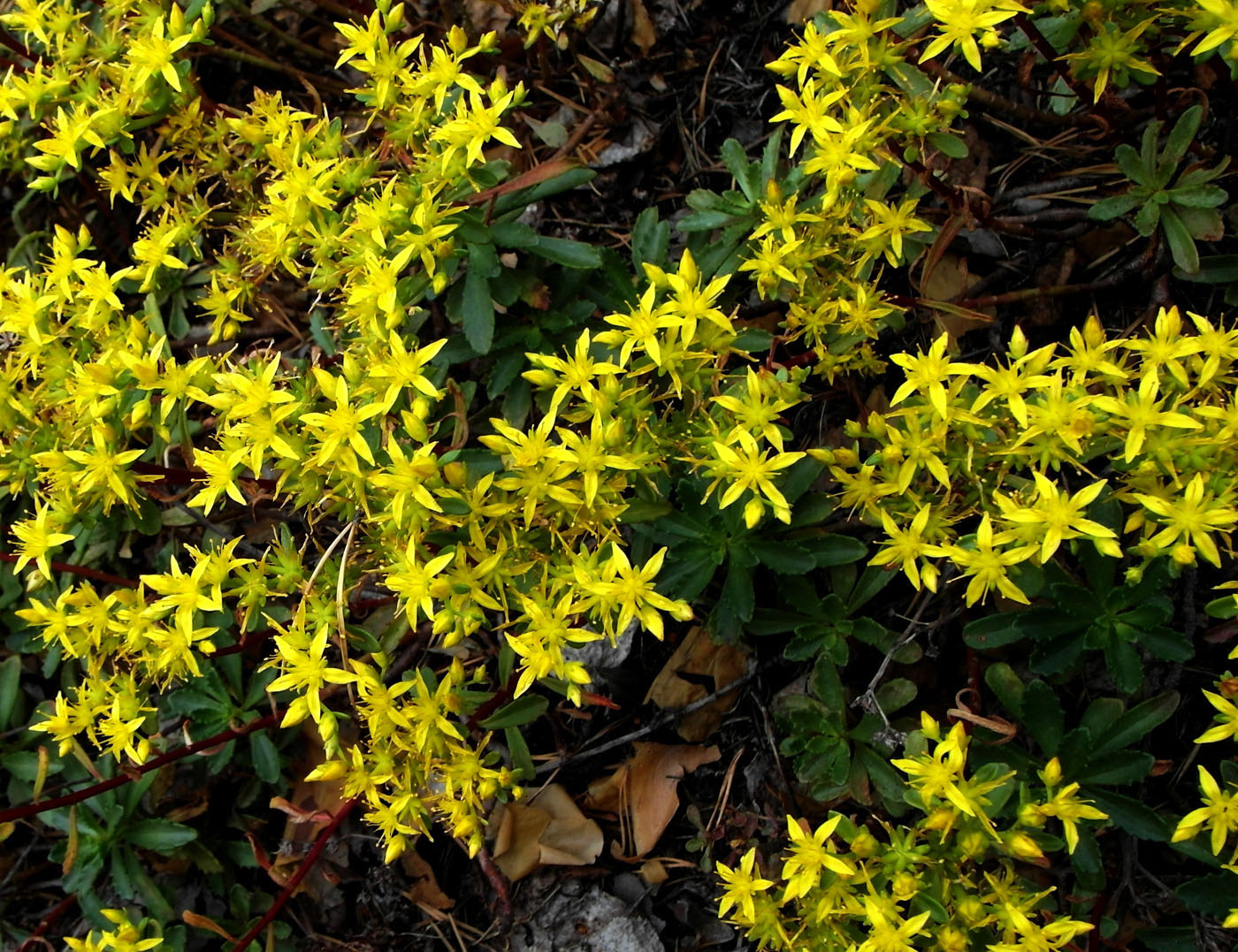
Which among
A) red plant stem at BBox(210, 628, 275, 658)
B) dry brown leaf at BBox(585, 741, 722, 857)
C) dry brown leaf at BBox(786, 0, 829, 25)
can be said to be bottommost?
dry brown leaf at BBox(585, 741, 722, 857)

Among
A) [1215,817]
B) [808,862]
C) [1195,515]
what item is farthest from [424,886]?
[1195,515]

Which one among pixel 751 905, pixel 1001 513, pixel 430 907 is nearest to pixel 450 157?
pixel 1001 513

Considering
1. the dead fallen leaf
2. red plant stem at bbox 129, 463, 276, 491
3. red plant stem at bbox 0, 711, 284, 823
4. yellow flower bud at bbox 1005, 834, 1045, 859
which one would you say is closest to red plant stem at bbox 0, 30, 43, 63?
red plant stem at bbox 129, 463, 276, 491

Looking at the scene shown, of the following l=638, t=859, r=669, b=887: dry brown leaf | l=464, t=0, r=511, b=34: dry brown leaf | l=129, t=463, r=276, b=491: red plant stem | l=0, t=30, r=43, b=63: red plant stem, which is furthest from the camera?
l=464, t=0, r=511, b=34: dry brown leaf

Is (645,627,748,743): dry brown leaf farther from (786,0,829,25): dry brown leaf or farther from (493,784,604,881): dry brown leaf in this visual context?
(786,0,829,25): dry brown leaf

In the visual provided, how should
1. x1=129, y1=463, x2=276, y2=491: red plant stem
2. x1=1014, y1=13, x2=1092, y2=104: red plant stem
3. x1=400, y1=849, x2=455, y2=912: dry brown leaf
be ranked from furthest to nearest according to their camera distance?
x1=400, y1=849, x2=455, y2=912: dry brown leaf, x1=129, y1=463, x2=276, y2=491: red plant stem, x1=1014, y1=13, x2=1092, y2=104: red plant stem

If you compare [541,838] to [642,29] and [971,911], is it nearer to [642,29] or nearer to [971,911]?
[971,911]

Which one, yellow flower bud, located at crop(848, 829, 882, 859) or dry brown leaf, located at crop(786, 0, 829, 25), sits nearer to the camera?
yellow flower bud, located at crop(848, 829, 882, 859)

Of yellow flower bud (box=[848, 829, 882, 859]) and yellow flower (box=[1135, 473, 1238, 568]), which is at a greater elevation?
yellow flower (box=[1135, 473, 1238, 568])
